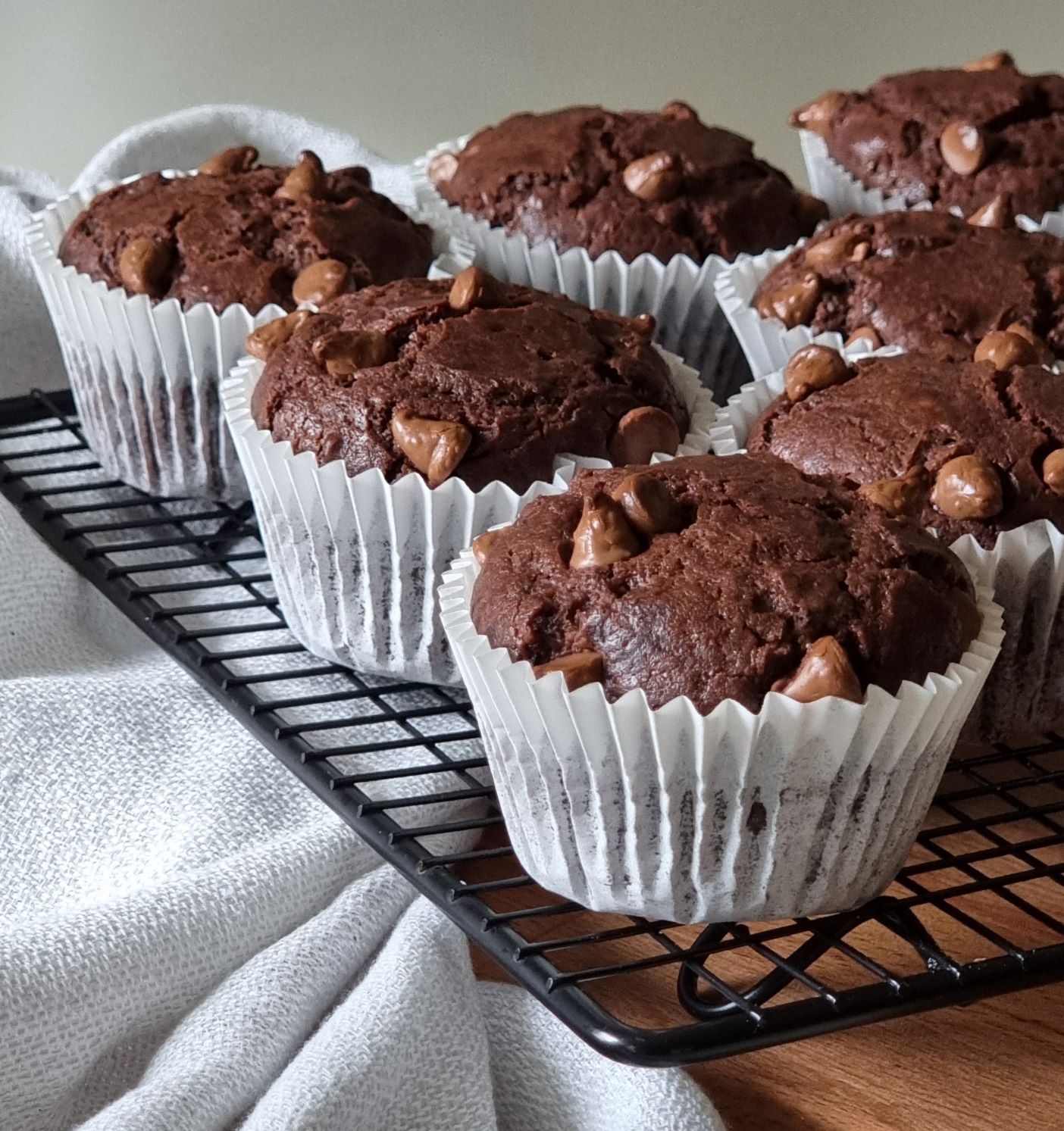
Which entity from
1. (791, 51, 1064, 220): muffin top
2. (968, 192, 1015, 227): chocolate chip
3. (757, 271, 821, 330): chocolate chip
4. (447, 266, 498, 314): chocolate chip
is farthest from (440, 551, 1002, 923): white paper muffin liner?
(791, 51, 1064, 220): muffin top

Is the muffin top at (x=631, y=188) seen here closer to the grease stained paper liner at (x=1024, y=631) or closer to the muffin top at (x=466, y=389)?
the muffin top at (x=466, y=389)

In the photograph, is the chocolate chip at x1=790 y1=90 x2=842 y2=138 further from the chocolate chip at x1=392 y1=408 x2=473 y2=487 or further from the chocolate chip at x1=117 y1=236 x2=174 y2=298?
the chocolate chip at x1=392 y1=408 x2=473 y2=487

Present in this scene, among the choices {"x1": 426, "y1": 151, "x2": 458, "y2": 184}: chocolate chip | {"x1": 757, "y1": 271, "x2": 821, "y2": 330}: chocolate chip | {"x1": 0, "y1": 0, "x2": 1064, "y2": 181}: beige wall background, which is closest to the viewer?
{"x1": 757, "y1": 271, "x2": 821, "y2": 330}: chocolate chip

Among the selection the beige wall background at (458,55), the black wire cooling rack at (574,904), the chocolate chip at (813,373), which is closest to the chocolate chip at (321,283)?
the black wire cooling rack at (574,904)

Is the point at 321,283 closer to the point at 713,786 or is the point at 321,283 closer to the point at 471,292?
the point at 471,292

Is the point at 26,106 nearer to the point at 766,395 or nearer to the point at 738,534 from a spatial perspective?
the point at 766,395

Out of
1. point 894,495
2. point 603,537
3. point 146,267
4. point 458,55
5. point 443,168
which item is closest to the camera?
point 603,537

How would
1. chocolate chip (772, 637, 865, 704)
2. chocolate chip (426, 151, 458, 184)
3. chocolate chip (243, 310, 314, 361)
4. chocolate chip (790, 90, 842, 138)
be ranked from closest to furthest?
chocolate chip (772, 637, 865, 704), chocolate chip (243, 310, 314, 361), chocolate chip (426, 151, 458, 184), chocolate chip (790, 90, 842, 138)

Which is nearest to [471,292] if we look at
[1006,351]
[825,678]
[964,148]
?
[1006,351]
